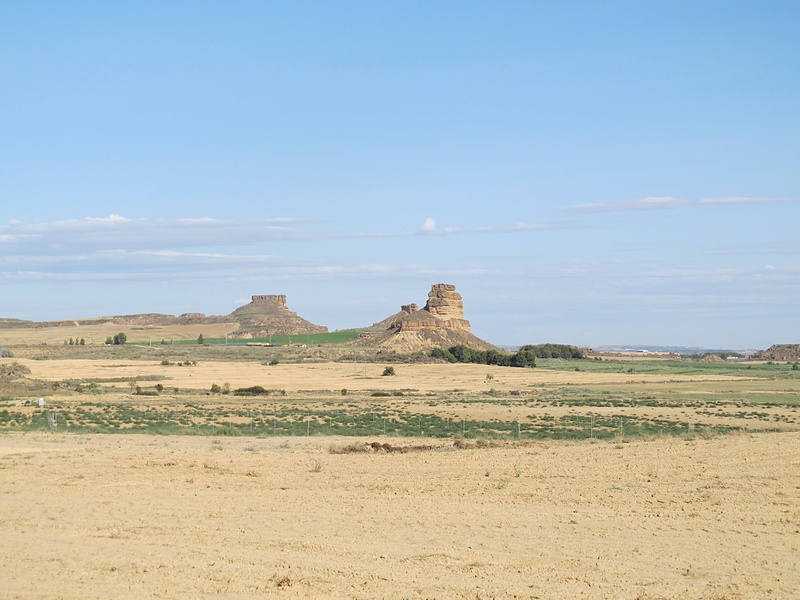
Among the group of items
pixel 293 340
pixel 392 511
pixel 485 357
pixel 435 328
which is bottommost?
pixel 392 511

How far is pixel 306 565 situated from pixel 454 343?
147 metres

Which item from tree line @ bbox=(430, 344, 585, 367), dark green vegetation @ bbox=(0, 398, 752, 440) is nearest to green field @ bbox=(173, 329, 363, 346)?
tree line @ bbox=(430, 344, 585, 367)

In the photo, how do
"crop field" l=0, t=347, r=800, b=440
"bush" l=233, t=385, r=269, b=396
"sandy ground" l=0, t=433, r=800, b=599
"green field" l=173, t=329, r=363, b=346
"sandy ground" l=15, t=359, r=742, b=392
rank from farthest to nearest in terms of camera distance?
"green field" l=173, t=329, r=363, b=346
"sandy ground" l=15, t=359, r=742, b=392
"bush" l=233, t=385, r=269, b=396
"crop field" l=0, t=347, r=800, b=440
"sandy ground" l=0, t=433, r=800, b=599

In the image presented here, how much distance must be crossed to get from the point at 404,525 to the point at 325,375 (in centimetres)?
8234

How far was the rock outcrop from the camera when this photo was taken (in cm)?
15438

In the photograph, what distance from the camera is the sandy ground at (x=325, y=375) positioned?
81.8 m

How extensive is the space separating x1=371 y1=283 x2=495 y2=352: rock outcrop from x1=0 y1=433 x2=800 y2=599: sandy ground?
415 ft

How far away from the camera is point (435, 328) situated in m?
163

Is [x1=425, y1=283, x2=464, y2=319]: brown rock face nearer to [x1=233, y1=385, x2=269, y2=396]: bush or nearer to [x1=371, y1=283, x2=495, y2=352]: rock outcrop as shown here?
[x1=371, y1=283, x2=495, y2=352]: rock outcrop

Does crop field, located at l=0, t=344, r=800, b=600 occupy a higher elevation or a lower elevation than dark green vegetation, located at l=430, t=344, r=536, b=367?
lower

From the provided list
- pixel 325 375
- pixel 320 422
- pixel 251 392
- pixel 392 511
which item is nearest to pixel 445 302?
pixel 325 375

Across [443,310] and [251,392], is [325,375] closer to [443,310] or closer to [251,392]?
[251,392]

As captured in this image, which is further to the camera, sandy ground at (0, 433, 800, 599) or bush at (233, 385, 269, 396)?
bush at (233, 385, 269, 396)

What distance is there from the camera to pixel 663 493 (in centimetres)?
1772
